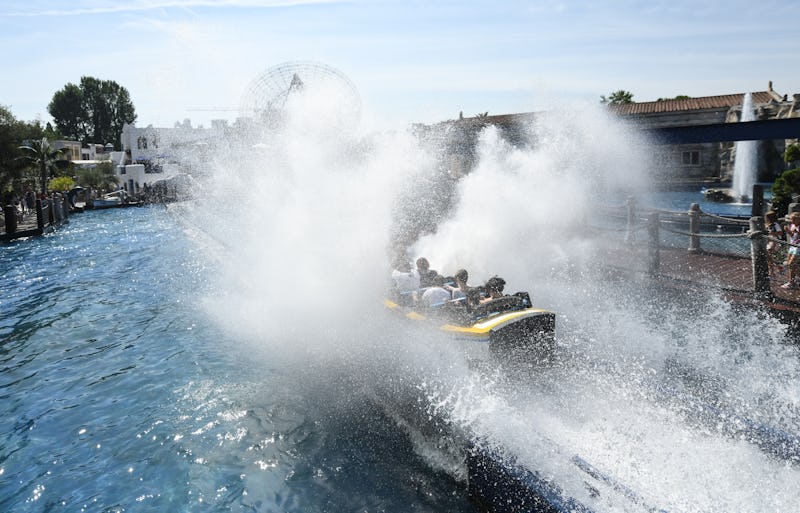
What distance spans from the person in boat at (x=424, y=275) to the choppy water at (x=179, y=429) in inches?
111

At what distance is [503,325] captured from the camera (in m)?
8.26

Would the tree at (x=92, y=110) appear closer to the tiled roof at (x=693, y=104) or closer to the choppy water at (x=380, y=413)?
the tiled roof at (x=693, y=104)

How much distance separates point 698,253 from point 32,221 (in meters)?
37.5

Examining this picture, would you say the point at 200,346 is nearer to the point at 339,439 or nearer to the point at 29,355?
the point at 29,355

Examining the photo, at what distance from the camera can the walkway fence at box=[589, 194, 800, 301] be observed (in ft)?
34.4

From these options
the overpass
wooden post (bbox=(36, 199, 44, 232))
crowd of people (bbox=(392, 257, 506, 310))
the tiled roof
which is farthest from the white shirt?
the tiled roof

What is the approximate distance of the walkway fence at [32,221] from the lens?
2842 centimetres

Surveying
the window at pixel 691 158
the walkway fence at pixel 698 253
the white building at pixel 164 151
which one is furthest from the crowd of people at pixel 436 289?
the white building at pixel 164 151

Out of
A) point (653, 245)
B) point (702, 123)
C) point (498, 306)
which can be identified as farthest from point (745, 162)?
point (498, 306)

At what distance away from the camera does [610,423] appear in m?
6.85

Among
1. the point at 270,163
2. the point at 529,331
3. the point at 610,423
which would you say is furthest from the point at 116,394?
the point at 270,163

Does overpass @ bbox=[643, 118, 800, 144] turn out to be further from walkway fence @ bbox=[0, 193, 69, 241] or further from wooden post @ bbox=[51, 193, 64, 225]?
wooden post @ bbox=[51, 193, 64, 225]

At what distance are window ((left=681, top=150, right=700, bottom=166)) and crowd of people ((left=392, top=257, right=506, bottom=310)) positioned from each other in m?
61.2

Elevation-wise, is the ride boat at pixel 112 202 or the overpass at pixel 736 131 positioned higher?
the overpass at pixel 736 131
